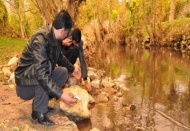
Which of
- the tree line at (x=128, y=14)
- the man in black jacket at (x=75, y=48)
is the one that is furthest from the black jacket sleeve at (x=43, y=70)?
the tree line at (x=128, y=14)

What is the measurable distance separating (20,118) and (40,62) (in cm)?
143

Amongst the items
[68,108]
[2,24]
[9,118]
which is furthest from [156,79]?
[2,24]

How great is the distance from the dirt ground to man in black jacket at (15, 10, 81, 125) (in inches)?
5.7

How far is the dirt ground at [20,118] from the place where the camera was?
13.8 ft

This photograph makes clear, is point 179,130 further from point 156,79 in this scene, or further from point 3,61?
point 3,61

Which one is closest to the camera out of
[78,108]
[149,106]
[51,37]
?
[51,37]

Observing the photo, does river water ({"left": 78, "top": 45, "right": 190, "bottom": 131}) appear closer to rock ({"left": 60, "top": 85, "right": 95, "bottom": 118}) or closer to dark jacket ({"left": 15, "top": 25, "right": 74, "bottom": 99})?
rock ({"left": 60, "top": 85, "right": 95, "bottom": 118})

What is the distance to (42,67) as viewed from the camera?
3.57 metres

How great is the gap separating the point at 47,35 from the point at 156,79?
6.62 metres

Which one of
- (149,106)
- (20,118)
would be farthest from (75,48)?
(20,118)

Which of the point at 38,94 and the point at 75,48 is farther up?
the point at 75,48

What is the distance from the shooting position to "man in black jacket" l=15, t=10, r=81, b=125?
350cm

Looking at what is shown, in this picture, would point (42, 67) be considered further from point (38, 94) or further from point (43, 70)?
point (38, 94)

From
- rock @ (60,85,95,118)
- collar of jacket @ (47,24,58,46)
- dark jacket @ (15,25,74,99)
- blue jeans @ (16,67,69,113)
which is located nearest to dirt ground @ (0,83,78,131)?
rock @ (60,85,95,118)
